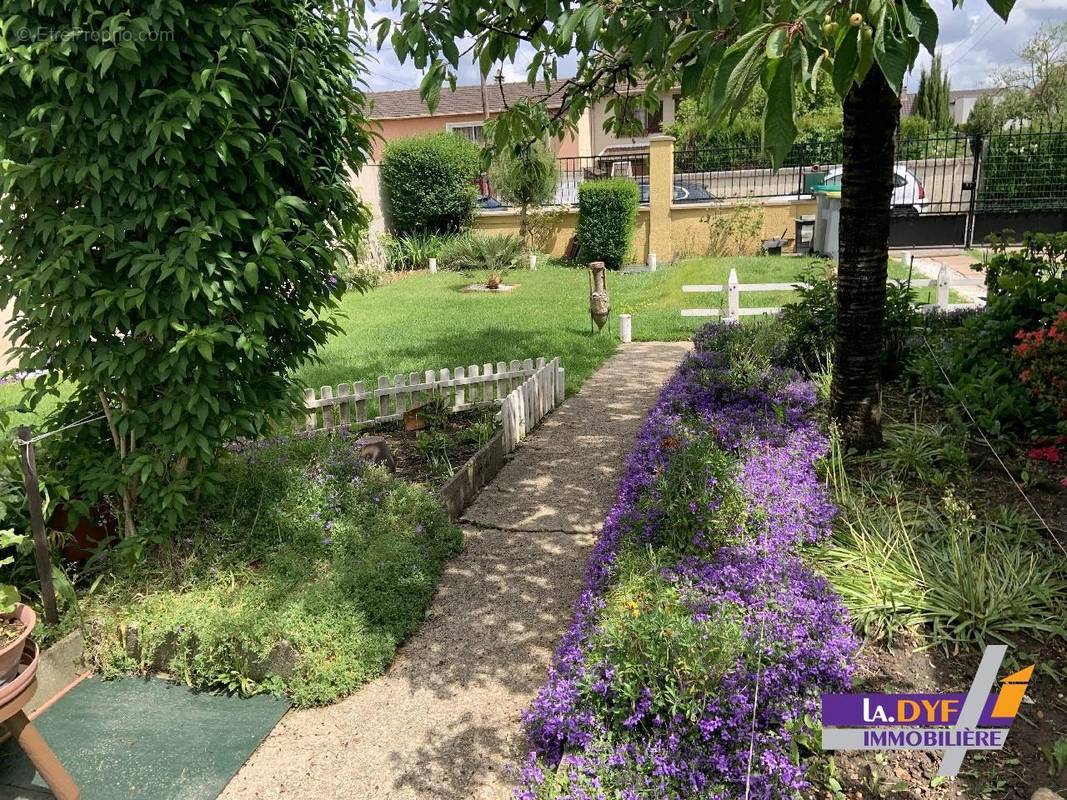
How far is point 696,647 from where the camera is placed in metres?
2.80

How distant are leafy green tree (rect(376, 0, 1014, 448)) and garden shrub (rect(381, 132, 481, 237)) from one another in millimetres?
13424

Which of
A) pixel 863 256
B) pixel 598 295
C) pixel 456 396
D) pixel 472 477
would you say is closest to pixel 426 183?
pixel 598 295

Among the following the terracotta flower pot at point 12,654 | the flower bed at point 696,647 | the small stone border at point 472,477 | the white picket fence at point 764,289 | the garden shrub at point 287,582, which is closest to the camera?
the flower bed at point 696,647

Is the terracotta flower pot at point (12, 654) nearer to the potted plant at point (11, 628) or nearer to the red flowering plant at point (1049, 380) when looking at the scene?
the potted plant at point (11, 628)

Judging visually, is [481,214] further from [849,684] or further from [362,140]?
[849,684]

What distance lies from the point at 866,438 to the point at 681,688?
111 inches

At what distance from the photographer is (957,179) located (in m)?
21.3

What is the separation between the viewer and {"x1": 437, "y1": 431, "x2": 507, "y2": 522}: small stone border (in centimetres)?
503

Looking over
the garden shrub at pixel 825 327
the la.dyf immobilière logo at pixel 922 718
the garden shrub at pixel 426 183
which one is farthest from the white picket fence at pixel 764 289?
the garden shrub at pixel 426 183

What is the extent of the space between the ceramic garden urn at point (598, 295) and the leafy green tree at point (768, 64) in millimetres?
3775

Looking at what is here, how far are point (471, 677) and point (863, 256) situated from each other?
3.44 m

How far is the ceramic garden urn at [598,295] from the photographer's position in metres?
9.64

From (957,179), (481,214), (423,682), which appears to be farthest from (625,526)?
(957,179)

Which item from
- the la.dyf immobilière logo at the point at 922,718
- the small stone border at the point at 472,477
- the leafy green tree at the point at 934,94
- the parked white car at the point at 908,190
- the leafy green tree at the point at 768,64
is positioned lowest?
the small stone border at the point at 472,477
